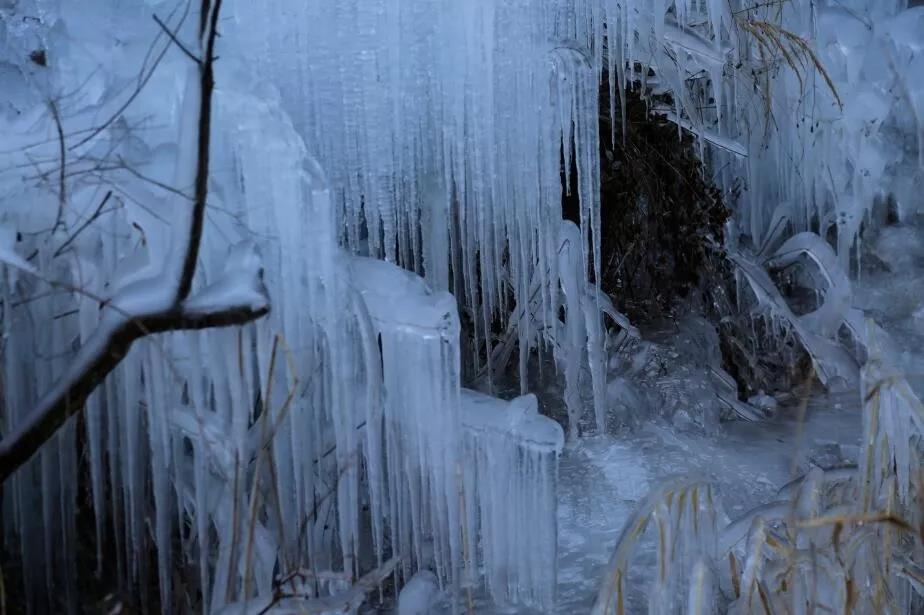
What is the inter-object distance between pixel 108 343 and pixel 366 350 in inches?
25.3

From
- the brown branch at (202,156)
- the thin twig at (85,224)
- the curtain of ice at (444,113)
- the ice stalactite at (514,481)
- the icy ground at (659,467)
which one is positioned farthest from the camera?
the icy ground at (659,467)

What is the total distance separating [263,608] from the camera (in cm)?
205

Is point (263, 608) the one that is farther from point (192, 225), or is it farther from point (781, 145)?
point (781, 145)

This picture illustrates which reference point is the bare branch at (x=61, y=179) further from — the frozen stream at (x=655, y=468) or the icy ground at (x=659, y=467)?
the icy ground at (x=659, y=467)

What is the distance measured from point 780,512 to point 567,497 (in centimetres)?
114

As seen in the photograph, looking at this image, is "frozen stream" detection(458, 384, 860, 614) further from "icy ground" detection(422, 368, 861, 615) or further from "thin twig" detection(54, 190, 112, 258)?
"thin twig" detection(54, 190, 112, 258)

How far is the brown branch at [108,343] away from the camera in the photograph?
199cm

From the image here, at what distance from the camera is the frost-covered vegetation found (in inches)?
86.4

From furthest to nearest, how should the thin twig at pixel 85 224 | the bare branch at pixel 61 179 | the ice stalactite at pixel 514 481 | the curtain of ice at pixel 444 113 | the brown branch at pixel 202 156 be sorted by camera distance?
the curtain of ice at pixel 444 113 → the ice stalactite at pixel 514 481 → the thin twig at pixel 85 224 → the bare branch at pixel 61 179 → the brown branch at pixel 202 156

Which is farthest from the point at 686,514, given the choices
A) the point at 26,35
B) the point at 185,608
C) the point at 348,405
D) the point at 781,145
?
the point at 781,145

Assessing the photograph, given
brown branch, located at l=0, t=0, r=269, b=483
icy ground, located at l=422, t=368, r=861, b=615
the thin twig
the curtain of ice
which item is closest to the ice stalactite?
icy ground, located at l=422, t=368, r=861, b=615

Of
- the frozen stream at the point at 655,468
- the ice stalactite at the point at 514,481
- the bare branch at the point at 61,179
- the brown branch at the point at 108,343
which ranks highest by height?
the bare branch at the point at 61,179

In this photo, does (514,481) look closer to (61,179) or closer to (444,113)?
(444,113)

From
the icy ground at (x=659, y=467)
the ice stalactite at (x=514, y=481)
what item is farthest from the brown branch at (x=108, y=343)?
the icy ground at (x=659, y=467)
